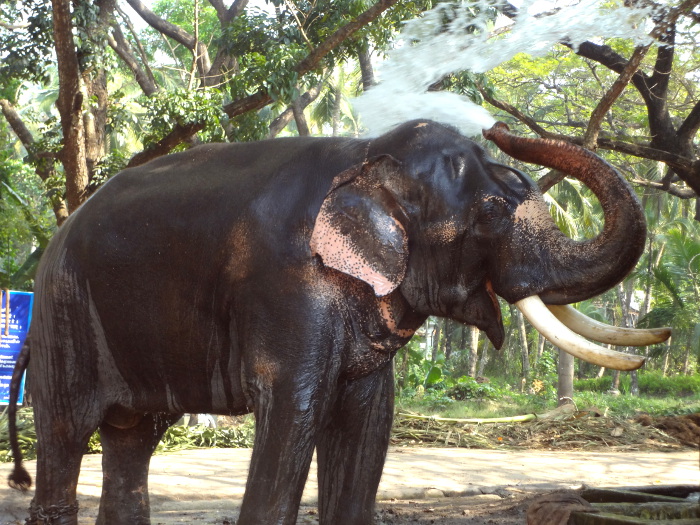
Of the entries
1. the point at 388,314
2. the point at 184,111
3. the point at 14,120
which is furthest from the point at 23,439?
the point at 388,314

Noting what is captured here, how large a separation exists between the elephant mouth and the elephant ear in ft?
1.53

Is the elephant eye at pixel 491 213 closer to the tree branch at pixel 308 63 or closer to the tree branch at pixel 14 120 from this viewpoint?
the tree branch at pixel 308 63

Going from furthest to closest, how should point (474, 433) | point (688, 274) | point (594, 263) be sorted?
point (688, 274) < point (474, 433) < point (594, 263)

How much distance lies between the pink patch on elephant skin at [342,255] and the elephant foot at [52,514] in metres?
1.59

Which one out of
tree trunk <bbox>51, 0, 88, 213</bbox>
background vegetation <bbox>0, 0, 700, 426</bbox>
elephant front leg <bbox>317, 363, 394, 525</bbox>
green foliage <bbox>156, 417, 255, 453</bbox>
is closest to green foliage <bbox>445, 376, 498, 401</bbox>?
background vegetation <bbox>0, 0, 700, 426</bbox>

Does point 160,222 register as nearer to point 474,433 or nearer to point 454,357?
point 474,433

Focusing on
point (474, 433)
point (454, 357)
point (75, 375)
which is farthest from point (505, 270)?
point (454, 357)

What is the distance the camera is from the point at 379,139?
10.8ft

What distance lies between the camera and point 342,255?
117 inches

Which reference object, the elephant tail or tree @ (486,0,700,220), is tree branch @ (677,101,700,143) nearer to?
tree @ (486,0,700,220)

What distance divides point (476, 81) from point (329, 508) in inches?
306

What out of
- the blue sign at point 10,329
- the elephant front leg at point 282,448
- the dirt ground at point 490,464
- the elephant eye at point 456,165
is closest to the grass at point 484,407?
the dirt ground at point 490,464

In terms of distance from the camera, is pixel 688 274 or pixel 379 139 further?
pixel 688 274

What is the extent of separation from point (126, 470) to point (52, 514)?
0.41 meters
